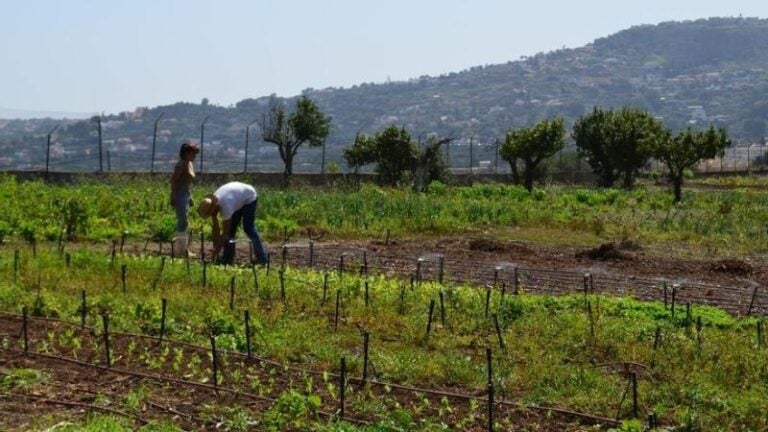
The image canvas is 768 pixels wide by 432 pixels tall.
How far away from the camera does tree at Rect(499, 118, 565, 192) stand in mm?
35125

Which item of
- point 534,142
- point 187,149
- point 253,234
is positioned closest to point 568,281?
point 253,234

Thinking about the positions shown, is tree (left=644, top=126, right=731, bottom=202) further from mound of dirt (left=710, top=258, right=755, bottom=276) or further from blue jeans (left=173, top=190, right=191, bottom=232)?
blue jeans (left=173, top=190, right=191, bottom=232)

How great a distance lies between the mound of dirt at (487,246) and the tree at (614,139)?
20.3m

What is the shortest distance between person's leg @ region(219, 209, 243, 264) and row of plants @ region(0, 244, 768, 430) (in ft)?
3.63

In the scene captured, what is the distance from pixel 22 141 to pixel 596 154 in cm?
4301

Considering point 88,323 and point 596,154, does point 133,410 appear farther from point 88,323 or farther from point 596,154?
point 596,154

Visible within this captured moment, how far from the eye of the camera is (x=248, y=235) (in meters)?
13.5

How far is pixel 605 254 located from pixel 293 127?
946 inches

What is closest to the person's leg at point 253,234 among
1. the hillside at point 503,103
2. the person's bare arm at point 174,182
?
the person's bare arm at point 174,182

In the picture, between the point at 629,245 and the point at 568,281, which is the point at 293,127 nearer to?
the point at 629,245

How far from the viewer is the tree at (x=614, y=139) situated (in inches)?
1503

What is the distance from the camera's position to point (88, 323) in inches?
352

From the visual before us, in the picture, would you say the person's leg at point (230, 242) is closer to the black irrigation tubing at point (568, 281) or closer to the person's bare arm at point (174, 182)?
the person's bare arm at point (174, 182)

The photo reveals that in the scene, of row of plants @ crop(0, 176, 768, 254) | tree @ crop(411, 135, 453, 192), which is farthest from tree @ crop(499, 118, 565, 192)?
row of plants @ crop(0, 176, 768, 254)
